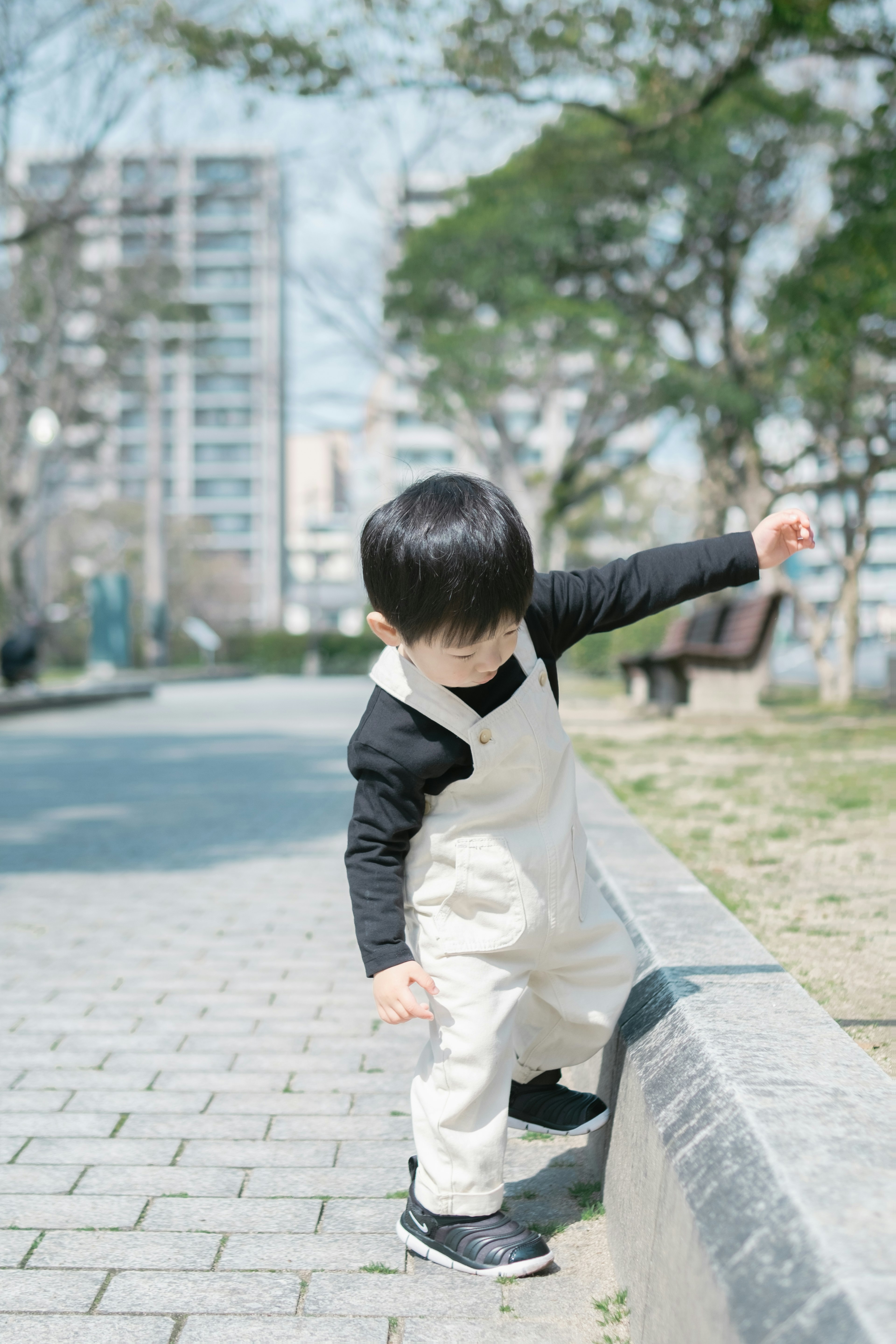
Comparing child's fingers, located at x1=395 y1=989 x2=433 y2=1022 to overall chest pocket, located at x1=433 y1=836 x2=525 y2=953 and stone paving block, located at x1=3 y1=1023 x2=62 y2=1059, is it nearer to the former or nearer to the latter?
overall chest pocket, located at x1=433 y1=836 x2=525 y2=953

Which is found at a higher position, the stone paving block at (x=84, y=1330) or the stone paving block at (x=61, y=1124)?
the stone paving block at (x=84, y=1330)

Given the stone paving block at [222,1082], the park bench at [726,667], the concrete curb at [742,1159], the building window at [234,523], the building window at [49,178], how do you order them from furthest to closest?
the building window at [234,523] < the building window at [49,178] < the park bench at [726,667] < the stone paving block at [222,1082] < the concrete curb at [742,1159]

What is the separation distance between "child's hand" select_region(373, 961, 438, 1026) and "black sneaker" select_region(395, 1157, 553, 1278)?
0.38 m

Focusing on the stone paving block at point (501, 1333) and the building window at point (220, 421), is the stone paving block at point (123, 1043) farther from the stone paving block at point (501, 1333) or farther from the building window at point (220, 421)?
the building window at point (220, 421)

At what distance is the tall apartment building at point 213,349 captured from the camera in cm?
1917

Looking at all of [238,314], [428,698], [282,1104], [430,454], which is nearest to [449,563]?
[428,698]

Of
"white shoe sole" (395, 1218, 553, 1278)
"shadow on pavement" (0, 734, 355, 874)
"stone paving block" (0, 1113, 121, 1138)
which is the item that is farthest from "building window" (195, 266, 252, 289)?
"white shoe sole" (395, 1218, 553, 1278)

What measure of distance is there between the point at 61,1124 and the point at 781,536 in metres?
1.92

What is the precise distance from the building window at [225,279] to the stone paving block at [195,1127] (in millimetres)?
96900

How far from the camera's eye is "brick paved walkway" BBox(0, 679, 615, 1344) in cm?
207

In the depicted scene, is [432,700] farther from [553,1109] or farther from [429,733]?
[553,1109]

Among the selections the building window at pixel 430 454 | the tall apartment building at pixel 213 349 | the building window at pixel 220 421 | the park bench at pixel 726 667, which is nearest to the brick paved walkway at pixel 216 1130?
the park bench at pixel 726 667

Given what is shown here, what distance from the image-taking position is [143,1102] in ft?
10.0

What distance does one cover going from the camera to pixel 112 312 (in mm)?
25109
